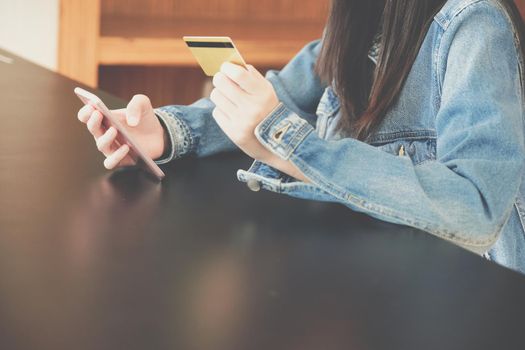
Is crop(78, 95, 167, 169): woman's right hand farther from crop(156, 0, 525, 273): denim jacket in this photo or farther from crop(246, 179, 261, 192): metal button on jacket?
crop(246, 179, 261, 192): metal button on jacket

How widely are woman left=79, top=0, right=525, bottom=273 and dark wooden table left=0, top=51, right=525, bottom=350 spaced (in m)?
0.05

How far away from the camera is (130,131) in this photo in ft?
4.20

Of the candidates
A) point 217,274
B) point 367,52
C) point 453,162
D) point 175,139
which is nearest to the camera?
point 217,274

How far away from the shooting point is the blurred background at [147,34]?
2.81 meters

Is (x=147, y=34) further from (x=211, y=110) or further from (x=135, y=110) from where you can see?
(x=135, y=110)

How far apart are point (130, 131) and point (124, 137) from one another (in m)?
0.15

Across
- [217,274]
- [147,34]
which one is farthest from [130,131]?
[147,34]

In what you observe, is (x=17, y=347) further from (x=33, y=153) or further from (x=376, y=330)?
(x=33, y=153)

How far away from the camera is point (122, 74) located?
343 cm

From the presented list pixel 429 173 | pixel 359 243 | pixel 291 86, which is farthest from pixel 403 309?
pixel 291 86

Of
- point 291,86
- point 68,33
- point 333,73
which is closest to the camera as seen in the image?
point 333,73

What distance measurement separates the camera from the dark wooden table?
2.21ft

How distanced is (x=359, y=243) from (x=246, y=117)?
0.25 m

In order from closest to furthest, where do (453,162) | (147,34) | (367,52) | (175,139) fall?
(453,162) → (175,139) → (367,52) → (147,34)
